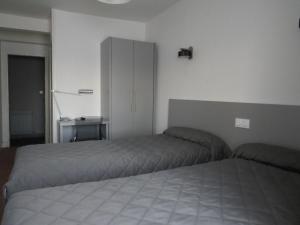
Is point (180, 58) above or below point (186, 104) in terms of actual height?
above

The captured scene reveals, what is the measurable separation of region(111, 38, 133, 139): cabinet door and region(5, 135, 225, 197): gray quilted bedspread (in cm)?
109

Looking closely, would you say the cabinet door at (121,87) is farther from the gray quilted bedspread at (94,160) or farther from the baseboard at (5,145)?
the baseboard at (5,145)

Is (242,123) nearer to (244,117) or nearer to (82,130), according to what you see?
(244,117)

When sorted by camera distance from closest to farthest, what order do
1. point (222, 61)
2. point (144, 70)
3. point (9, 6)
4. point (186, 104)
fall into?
1. point (222, 61)
2. point (186, 104)
3. point (9, 6)
4. point (144, 70)

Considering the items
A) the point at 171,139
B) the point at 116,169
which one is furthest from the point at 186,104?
the point at 116,169

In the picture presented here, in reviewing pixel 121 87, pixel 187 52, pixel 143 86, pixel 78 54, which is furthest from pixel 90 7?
pixel 187 52

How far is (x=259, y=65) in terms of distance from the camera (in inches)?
90.3

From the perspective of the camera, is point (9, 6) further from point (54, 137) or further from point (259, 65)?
point (259, 65)

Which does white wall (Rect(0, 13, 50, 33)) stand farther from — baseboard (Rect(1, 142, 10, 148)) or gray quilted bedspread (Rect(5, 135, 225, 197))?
gray quilted bedspread (Rect(5, 135, 225, 197))

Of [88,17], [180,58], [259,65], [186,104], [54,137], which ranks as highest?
[88,17]

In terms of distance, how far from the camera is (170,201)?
1.32 m

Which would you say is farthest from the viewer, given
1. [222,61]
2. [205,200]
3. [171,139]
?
[171,139]

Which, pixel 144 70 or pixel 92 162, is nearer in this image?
pixel 92 162

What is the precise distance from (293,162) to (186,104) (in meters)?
1.71
